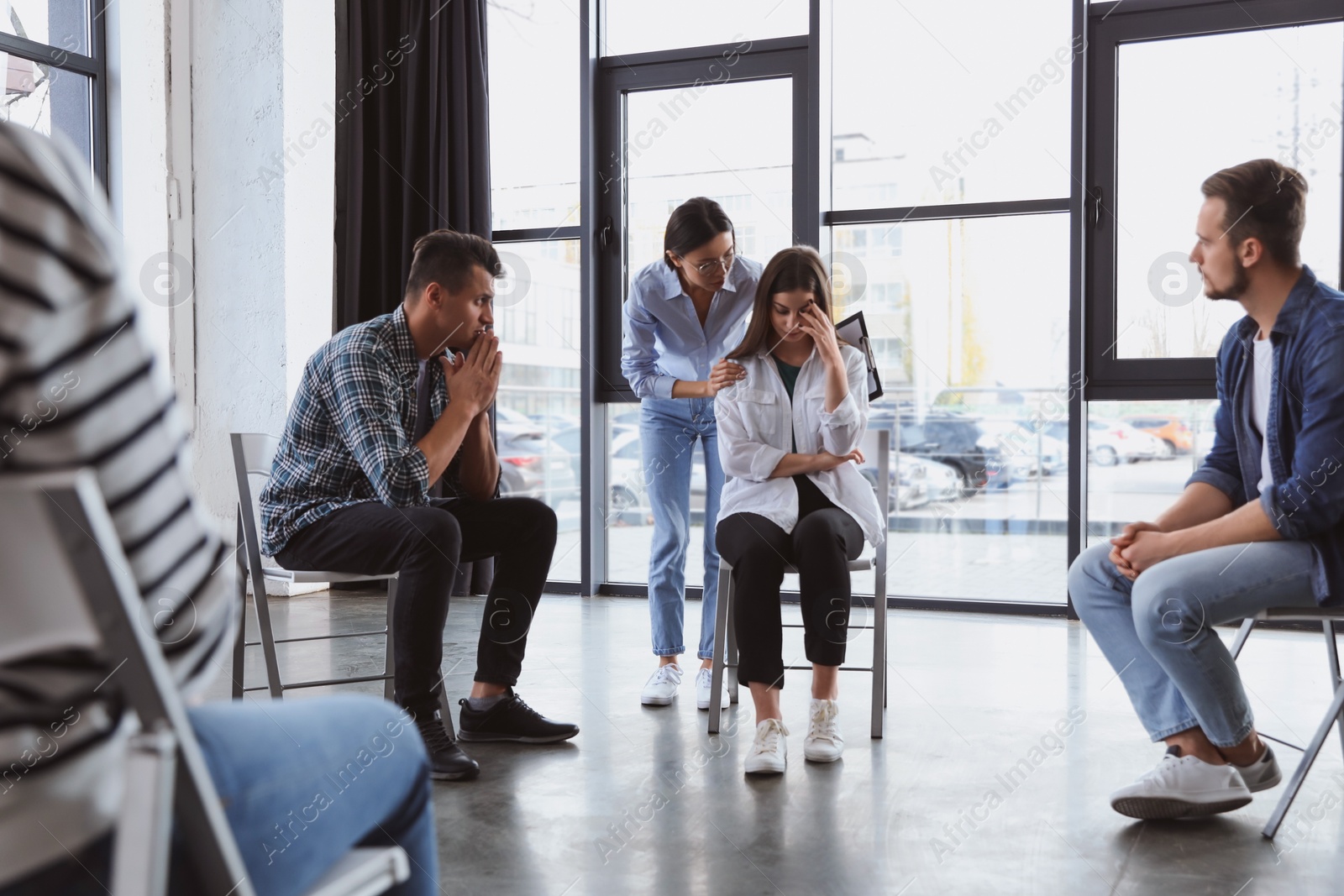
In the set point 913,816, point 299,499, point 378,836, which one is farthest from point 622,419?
point 378,836

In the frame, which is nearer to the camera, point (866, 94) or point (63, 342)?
Answer: point (63, 342)

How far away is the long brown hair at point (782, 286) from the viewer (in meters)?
2.43

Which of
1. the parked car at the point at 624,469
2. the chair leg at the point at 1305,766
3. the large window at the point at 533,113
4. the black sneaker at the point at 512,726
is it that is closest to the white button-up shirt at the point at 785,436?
the black sneaker at the point at 512,726

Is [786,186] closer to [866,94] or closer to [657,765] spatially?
[866,94]

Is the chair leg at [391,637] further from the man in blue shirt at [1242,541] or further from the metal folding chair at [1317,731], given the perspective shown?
the metal folding chair at [1317,731]

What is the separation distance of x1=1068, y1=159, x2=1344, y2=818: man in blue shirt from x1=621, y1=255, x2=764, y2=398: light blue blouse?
122cm

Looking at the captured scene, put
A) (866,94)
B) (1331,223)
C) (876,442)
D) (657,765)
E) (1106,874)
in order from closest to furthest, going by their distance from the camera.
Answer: (1106,874) → (657,765) → (876,442) → (1331,223) → (866,94)

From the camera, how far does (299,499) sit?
217cm

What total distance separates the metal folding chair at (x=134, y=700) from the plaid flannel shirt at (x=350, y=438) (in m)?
1.42

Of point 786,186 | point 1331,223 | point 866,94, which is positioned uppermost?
point 866,94

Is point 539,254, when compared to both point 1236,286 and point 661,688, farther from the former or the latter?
point 1236,286

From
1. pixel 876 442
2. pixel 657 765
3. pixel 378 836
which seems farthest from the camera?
pixel 876 442

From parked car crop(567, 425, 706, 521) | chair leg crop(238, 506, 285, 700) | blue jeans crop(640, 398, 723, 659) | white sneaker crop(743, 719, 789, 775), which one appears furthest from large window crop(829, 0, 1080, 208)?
chair leg crop(238, 506, 285, 700)

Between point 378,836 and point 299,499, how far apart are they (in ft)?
4.54
